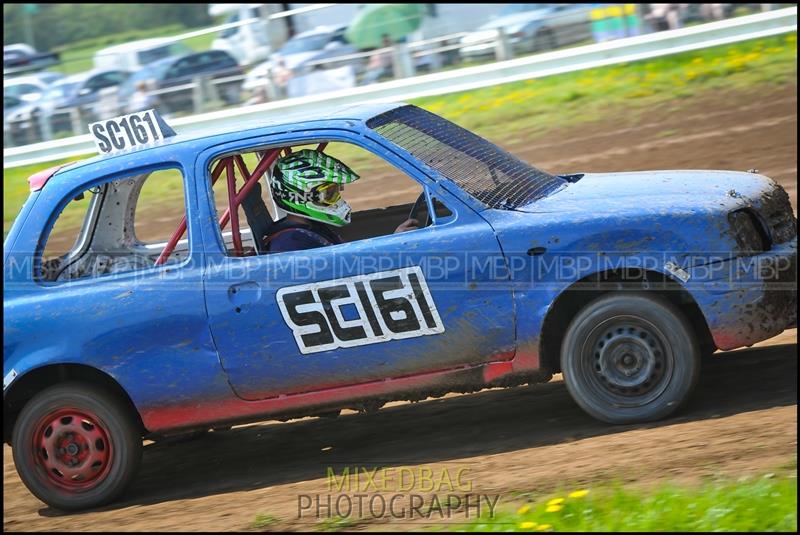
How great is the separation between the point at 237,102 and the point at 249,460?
1178 centimetres

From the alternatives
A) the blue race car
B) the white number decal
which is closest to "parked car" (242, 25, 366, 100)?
the blue race car

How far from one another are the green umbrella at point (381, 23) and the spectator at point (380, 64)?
113 mm

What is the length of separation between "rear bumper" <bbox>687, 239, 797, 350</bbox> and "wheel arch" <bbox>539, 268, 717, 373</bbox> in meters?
0.11

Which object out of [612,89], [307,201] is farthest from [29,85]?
[307,201]

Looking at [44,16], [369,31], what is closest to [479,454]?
[369,31]

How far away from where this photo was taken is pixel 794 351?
6941 millimetres

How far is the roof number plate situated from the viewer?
258 inches

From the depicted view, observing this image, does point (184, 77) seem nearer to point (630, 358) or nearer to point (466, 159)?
point (466, 159)

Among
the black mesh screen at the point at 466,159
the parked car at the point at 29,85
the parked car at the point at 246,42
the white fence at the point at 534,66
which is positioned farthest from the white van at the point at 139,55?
the black mesh screen at the point at 466,159

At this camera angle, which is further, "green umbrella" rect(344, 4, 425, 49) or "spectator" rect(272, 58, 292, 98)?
"spectator" rect(272, 58, 292, 98)

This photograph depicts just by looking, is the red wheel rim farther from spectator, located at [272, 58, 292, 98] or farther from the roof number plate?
spectator, located at [272, 58, 292, 98]

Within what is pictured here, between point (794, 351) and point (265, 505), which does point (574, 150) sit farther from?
point (265, 505)

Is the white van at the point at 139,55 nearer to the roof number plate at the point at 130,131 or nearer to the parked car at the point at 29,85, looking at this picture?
the parked car at the point at 29,85

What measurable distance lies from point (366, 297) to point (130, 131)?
5.84 feet
